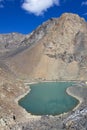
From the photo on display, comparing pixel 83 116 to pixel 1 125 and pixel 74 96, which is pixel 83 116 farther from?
pixel 74 96

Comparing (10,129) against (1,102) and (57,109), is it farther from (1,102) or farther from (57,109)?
(57,109)

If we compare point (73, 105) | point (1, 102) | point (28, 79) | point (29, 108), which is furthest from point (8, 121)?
point (28, 79)

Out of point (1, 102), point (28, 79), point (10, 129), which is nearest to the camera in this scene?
point (10, 129)

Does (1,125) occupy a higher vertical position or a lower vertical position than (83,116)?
lower

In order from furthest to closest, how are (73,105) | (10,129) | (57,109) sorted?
(73,105) → (57,109) → (10,129)

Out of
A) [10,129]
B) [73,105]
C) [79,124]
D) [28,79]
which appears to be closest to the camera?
[79,124]

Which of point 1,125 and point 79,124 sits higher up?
point 79,124

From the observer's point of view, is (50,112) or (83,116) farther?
(50,112)

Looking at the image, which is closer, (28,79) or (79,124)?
(79,124)

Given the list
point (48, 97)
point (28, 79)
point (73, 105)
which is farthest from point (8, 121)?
point (28, 79)
